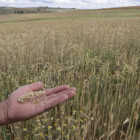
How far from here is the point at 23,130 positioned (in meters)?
1.83

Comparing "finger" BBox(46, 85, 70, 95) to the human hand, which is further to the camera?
"finger" BBox(46, 85, 70, 95)

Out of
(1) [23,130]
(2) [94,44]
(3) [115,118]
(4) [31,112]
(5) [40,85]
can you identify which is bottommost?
(1) [23,130]

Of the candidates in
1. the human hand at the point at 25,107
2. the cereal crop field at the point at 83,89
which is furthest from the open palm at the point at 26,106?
the cereal crop field at the point at 83,89

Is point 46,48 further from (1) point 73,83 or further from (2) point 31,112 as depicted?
(2) point 31,112

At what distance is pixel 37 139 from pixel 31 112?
0.97 ft

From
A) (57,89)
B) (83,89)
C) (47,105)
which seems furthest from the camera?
(83,89)

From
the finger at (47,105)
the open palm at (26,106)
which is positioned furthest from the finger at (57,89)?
the finger at (47,105)

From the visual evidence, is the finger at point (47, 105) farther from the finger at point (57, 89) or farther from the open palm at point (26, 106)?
the finger at point (57, 89)

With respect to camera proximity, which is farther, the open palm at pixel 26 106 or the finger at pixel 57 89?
the finger at pixel 57 89

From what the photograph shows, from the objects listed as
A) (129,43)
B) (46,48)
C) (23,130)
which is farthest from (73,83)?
(129,43)

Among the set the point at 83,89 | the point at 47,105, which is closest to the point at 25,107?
the point at 47,105

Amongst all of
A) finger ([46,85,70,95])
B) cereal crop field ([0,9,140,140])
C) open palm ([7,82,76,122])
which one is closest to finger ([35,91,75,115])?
open palm ([7,82,76,122])

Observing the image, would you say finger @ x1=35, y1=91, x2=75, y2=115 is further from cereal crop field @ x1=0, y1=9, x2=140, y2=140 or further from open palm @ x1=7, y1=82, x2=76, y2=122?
cereal crop field @ x1=0, y1=9, x2=140, y2=140

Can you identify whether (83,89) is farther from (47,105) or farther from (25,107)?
(25,107)
